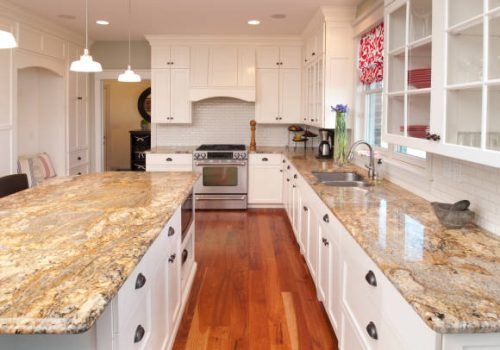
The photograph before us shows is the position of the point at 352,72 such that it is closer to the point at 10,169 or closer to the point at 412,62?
the point at 412,62

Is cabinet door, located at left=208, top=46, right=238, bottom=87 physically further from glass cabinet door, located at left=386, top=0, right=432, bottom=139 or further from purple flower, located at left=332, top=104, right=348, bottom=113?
glass cabinet door, located at left=386, top=0, right=432, bottom=139

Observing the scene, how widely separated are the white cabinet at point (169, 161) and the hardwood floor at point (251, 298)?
135cm

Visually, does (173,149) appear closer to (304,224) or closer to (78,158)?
(78,158)

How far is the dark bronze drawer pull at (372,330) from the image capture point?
1.77 metres

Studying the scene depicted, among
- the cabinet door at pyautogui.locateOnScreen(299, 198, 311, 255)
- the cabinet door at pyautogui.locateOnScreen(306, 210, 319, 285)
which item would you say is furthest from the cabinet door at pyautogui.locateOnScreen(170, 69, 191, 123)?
the cabinet door at pyautogui.locateOnScreen(306, 210, 319, 285)

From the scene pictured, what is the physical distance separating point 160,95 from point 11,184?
3640 mm

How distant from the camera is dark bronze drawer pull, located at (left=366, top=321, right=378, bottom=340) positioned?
5.79 feet

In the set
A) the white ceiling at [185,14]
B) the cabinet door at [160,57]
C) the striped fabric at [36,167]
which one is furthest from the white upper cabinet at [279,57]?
the striped fabric at [36,167]

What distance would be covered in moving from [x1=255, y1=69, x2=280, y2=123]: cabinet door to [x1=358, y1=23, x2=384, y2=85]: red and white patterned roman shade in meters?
2.17

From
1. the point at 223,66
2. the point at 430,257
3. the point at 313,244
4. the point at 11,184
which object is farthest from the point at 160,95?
the point at 430,257

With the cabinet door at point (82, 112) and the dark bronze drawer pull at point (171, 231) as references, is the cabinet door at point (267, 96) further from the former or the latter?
the dark bronze drawer pull at point (171, 231)

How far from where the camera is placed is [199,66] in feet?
21.9

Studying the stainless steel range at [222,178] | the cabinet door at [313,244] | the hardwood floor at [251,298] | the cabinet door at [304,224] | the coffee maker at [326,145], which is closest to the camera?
the hardwood floor at [251,298]

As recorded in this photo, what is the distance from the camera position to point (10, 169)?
16.1ft
